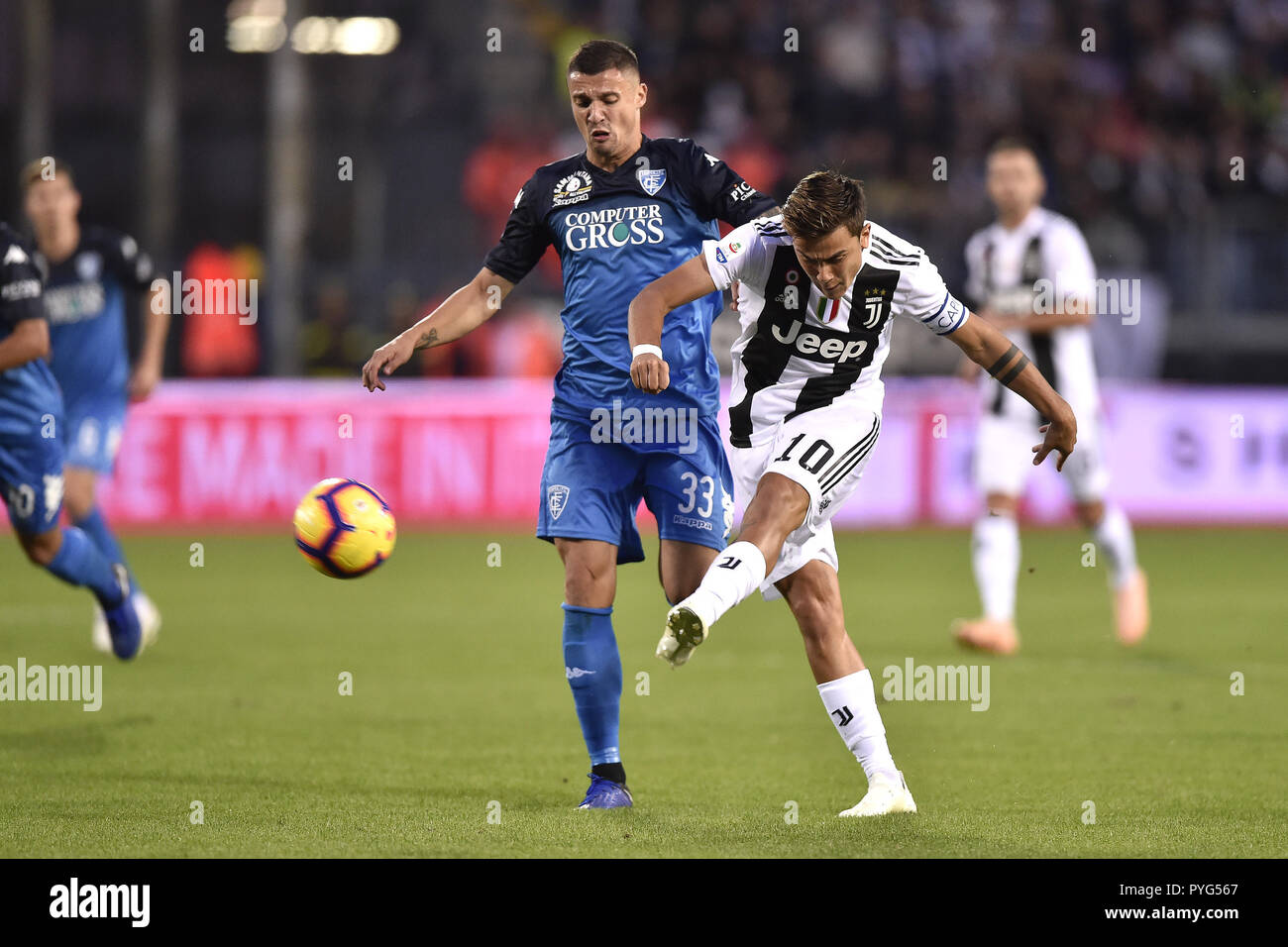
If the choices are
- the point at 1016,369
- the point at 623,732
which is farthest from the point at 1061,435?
the point at 623,732

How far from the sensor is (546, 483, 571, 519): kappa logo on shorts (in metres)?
6.04

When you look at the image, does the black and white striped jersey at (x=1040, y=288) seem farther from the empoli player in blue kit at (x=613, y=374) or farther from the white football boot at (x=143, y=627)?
the white football boot at (x=143, y=627)

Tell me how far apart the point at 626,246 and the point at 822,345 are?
0.83 meters

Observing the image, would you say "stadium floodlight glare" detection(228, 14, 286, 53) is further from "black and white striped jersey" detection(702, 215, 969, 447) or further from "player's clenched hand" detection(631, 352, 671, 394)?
"player's clenched hand" detection(631, 352, 671, 394)

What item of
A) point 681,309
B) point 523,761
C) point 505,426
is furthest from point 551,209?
point 505,426

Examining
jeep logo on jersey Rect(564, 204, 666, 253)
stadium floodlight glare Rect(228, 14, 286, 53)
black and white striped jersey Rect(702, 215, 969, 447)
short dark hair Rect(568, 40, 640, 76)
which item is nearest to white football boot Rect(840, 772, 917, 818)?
black and white striped jersey Rect(702, 215, 969, 447)

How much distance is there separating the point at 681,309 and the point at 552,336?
544 inches

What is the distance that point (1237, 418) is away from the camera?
1711cm

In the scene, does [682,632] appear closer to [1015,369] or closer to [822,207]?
[822,207]

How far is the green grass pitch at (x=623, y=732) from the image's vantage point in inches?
216

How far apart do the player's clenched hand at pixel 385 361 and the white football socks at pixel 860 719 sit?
1.69 meters

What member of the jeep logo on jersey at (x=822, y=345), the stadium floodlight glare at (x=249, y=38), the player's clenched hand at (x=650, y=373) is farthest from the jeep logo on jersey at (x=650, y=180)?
the stadium floodlight glare at (x=249, y=38)

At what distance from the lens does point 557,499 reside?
6.05 meters

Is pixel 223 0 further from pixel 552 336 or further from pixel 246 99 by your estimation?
pixel 552 336
